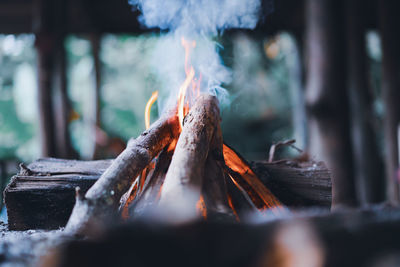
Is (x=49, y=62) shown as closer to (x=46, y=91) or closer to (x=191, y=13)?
(x=46, y=91)

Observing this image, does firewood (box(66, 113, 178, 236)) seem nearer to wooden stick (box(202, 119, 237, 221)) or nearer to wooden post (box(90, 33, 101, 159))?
wooden stick (box(202, 119, 237, 221))

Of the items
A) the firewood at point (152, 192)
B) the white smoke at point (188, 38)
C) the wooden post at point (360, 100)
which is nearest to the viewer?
the firewood at point (152, 192)

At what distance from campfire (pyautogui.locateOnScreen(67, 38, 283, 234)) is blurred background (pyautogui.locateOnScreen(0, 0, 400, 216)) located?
1772mm

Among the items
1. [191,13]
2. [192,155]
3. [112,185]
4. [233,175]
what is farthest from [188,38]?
[112,185]

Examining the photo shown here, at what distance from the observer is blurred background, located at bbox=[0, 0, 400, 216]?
3682mm

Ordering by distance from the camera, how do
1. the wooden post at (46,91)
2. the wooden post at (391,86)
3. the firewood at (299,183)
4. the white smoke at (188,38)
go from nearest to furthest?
the firewood at (299,183) → the white smoke at (188,38) → the wooden post at (391,86) → the wooden post at (46,91)

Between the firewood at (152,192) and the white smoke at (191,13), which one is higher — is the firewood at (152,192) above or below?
below

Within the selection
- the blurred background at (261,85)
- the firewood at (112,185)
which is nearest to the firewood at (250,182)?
the firewood at (112,185)

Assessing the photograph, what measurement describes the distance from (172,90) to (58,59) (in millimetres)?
3131

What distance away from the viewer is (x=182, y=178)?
1.39 m

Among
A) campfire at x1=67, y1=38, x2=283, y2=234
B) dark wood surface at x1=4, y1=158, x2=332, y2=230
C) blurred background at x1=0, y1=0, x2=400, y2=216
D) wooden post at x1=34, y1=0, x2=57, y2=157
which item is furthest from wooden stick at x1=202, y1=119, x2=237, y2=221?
wooden post at x1=34, y1=0, x2=57, y2=157

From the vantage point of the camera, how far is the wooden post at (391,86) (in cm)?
428

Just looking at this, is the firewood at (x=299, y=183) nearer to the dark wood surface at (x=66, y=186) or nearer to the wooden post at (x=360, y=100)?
the dark wood surface at (x=66, y=186)

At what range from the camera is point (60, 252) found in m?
0.90
